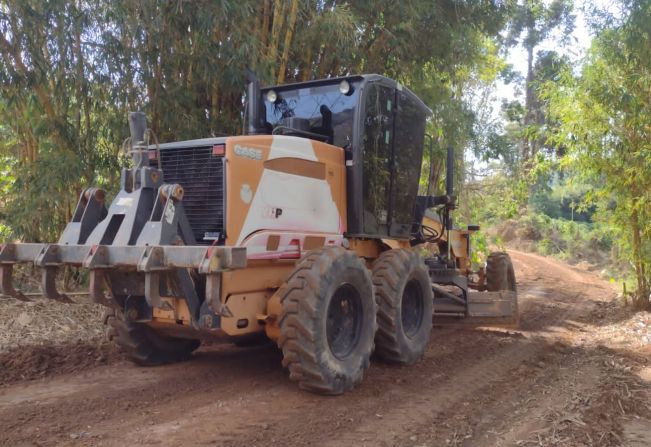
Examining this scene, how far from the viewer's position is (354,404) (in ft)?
16.1

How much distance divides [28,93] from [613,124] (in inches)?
344

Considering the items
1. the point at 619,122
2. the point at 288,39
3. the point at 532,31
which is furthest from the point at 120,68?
the point at 532,31

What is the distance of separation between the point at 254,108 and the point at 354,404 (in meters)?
3.33

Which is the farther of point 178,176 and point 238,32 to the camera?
point 238,32

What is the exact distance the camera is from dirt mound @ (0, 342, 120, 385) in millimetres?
5648

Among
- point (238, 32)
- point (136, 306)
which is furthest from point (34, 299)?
point (238, 32)

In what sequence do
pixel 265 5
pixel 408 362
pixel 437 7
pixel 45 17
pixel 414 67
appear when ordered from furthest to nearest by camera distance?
pixel 414 67 < pixel 437 7 < pixel 265 5 < pixel 45 17 < pixel 408 362

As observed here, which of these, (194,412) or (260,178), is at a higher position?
(260,178)

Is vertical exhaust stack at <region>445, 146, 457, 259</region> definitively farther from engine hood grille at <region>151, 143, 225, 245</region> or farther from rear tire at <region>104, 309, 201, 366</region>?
rear tire at <region>104, 309, 201, 366</region>

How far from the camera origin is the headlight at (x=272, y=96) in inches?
271

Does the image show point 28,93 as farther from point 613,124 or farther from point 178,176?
point 613,124

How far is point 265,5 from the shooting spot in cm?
859

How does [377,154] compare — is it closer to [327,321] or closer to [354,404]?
[327,321]

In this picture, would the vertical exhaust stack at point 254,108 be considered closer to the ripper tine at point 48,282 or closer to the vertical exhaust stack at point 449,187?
the vertical exhaust stack at point 449,187
